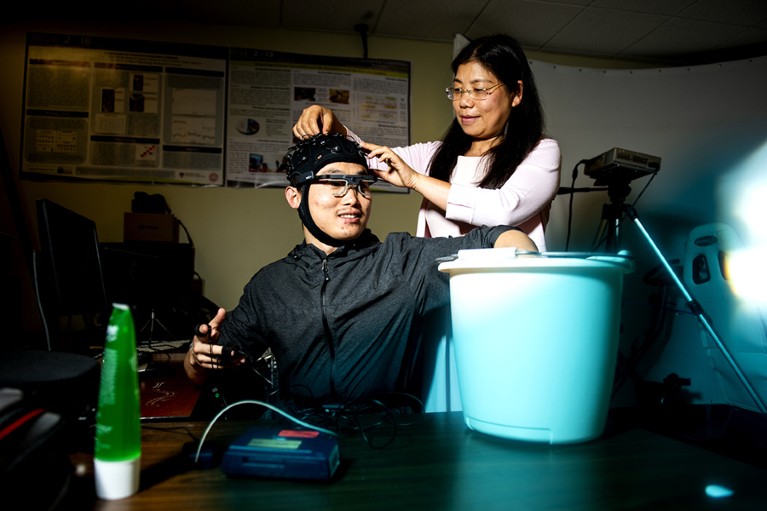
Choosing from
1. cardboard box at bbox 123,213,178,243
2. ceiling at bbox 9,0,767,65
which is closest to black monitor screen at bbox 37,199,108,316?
cardboard box at bbox 123,213,178,243

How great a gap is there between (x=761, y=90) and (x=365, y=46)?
2893 millimetres

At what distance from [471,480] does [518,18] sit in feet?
10.7

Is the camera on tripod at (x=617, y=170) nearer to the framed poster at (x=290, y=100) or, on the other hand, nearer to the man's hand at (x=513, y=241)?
the framed poster at (x=290, y=100)

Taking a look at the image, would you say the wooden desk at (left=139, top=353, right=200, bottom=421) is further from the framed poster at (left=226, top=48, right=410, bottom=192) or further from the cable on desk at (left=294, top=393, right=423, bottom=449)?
the framed poster at (left=226, top=48, right=410, bottom=192)

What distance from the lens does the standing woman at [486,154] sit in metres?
1.24

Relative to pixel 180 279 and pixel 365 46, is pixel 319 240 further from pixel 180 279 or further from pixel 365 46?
pixel 365 46

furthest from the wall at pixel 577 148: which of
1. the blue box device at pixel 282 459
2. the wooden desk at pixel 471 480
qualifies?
the blue box device at pixel 282 459

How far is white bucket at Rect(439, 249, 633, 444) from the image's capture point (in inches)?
25.7

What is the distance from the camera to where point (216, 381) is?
1170 mm

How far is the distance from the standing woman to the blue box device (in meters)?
0.81

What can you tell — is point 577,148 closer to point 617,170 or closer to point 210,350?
point 617,170

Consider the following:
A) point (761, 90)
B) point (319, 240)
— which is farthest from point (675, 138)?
point (319, 240)

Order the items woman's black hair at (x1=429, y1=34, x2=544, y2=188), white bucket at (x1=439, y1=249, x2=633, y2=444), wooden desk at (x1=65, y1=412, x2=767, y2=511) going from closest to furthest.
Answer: wooden desk at (x1=65, y1=412, x2=767, y2=511)
white bucket at (x1=439, y1=249, x2=633, y2=444)
woman's black hair at (x1=429, y1=34, x2=544, y2=188)

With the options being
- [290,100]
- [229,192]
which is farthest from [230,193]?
[290,100]
